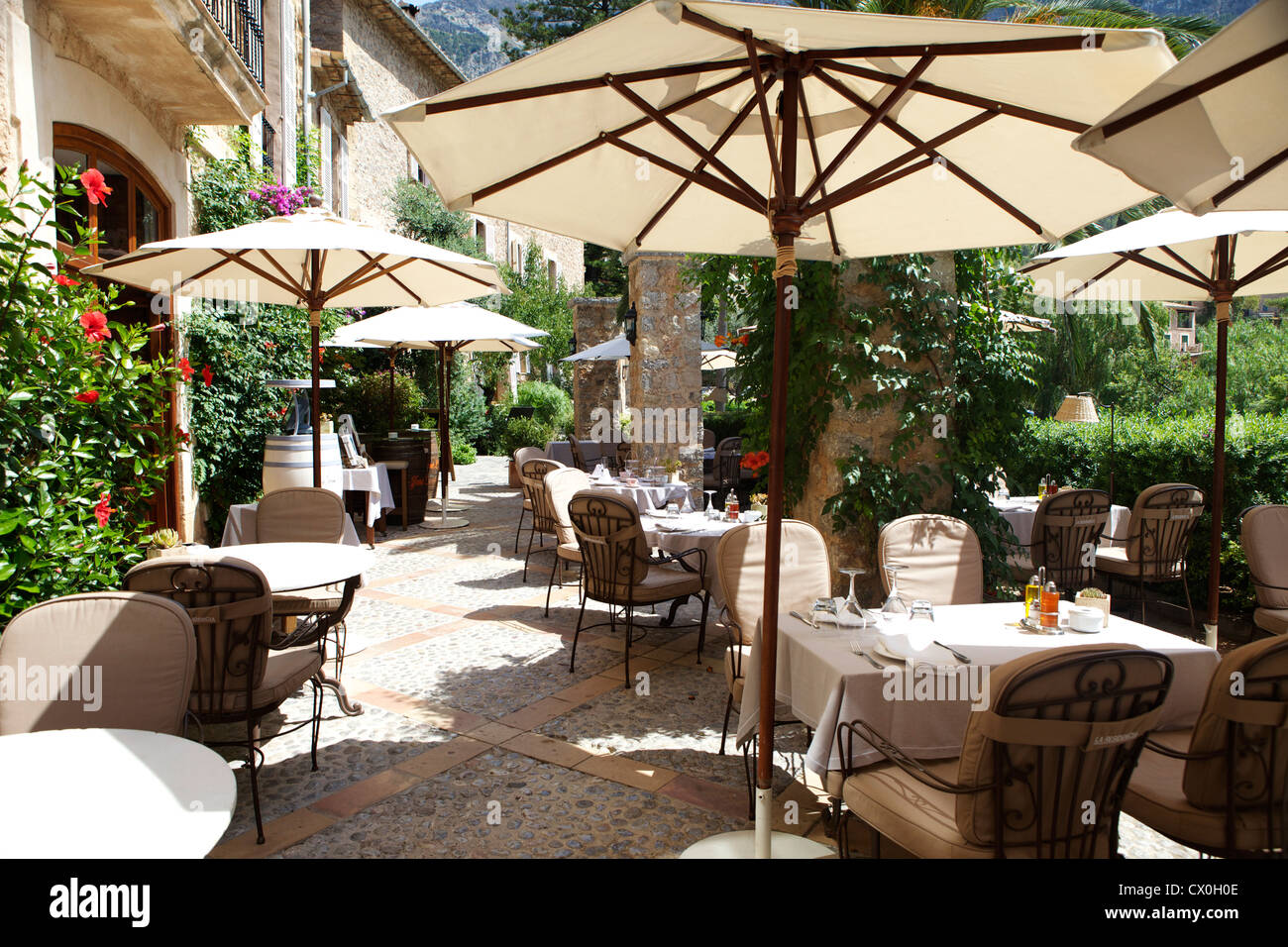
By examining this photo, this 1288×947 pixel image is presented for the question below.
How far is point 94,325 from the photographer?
3223 millimetres

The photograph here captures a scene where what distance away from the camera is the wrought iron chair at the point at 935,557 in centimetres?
389

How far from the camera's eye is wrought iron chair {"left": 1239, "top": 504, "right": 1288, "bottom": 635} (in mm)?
4445

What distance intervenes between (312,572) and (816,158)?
8.91ft

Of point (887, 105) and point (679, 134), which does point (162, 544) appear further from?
point (887, 105)

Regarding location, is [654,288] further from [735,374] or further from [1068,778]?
[1068,778]

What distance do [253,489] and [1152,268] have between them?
738 centimetres

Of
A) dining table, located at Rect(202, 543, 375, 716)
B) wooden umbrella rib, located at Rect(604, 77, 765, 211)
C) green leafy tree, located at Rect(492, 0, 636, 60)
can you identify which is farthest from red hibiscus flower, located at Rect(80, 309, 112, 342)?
green leafy tree, located at Rect(492, 0, 636, 60)

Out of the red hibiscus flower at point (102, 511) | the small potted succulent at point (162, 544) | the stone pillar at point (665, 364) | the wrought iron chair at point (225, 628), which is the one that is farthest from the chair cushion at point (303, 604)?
the stone pillar at point (665, 364)

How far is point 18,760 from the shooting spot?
1.86m

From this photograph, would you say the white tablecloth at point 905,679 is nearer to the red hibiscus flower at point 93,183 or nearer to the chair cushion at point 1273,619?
the chair cushion at point 1273,619

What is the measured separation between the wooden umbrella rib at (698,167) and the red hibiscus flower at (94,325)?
2.20 m

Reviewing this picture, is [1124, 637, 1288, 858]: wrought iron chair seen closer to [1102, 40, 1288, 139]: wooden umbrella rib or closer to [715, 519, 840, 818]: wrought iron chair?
[1102, 40, 1288, 139]: wooden umbrella rib

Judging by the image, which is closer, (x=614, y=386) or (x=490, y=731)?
(x=490, y=731)
